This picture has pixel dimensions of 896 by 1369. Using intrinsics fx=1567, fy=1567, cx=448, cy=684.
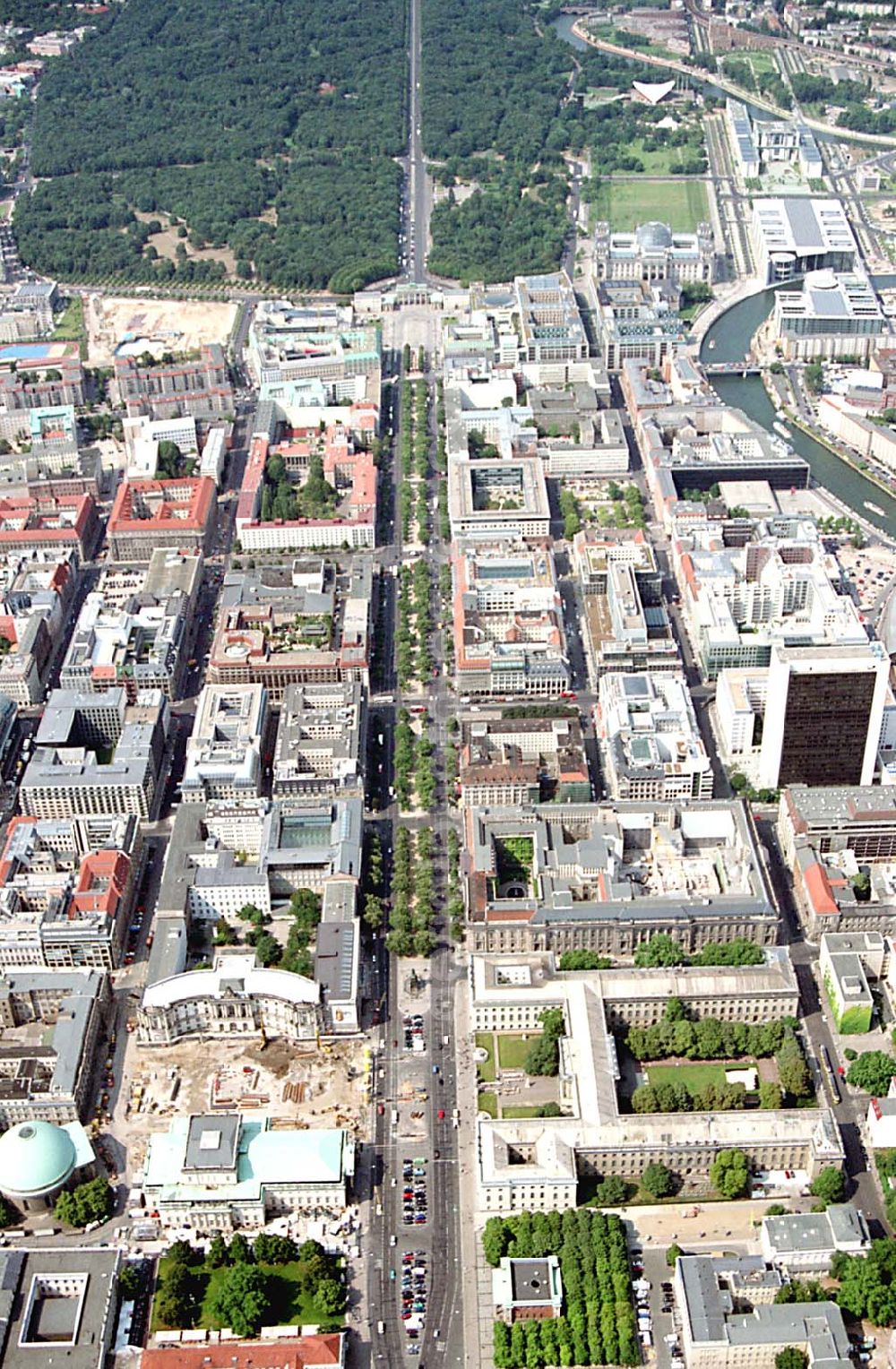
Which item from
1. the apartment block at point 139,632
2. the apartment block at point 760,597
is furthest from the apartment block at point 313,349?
the apartment block at point 760,597

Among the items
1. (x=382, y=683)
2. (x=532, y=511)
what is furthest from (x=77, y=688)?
(x=532, y=511)

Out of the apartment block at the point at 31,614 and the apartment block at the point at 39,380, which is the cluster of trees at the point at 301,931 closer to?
the apartment block at the point at 31,614

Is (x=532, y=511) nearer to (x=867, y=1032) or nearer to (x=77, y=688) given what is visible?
(x=77, y=688)

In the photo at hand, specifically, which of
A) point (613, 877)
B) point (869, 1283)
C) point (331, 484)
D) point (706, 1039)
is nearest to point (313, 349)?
point (331, 484)

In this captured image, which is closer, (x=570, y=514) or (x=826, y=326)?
(x=570, y=514)

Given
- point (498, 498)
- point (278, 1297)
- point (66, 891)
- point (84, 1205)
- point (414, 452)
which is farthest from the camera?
point (414, 452)

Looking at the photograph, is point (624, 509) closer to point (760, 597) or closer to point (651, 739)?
point (760, 597)
